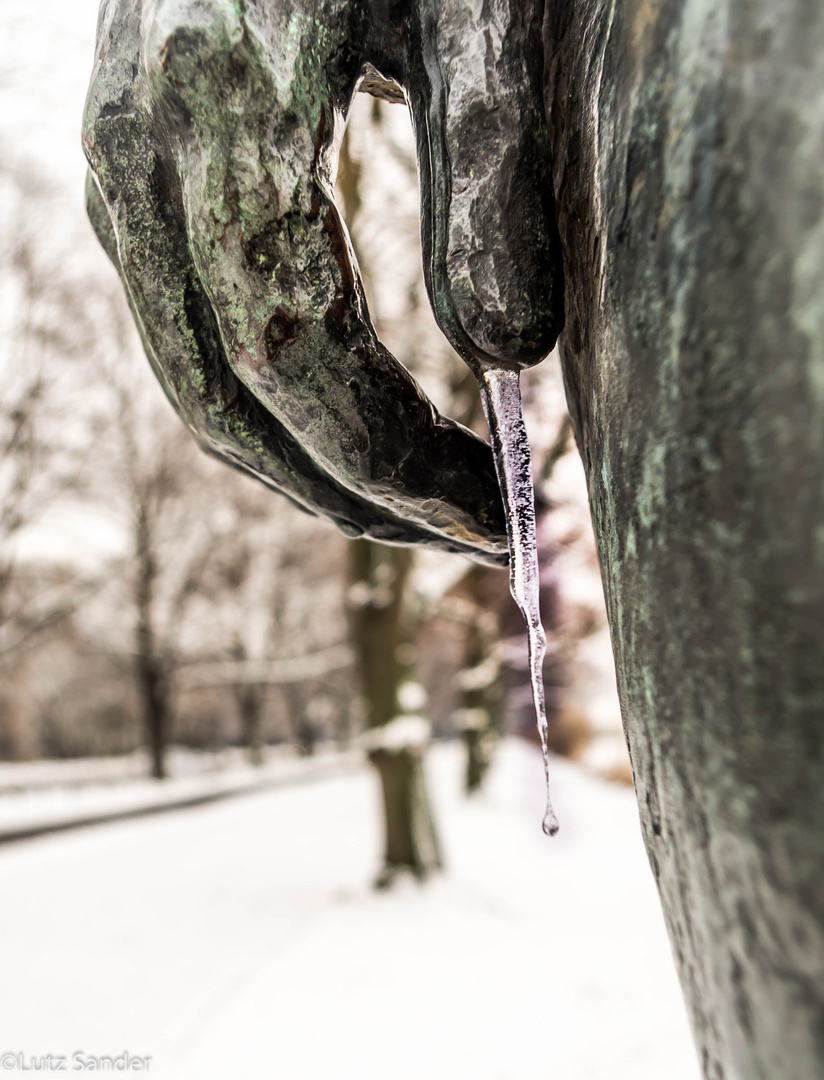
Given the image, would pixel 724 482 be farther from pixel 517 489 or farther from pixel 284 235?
pixel 284 235

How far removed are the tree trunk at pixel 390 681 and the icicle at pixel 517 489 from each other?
246 inches

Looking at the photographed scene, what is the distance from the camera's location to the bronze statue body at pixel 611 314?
26.0 inches

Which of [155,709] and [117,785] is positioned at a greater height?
[155,709]

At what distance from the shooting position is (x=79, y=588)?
1427cm

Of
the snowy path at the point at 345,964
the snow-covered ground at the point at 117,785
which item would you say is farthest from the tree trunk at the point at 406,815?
the snow-covered ground at the point at 117,785

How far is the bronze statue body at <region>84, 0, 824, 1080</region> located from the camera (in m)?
0.66

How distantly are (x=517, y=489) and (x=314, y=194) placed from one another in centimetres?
46

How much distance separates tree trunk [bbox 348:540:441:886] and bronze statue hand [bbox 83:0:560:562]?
632cm

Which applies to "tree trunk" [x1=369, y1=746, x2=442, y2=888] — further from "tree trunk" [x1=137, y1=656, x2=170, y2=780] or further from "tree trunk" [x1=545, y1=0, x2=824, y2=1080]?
"tree trunk" [x1=137, y1=656, x2=170, y2=780]

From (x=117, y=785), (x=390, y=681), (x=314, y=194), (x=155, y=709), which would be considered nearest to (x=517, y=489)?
(x=314, y=194)

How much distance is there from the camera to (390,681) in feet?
25.4

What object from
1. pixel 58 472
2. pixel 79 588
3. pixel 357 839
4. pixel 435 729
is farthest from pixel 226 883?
pixel 435 729

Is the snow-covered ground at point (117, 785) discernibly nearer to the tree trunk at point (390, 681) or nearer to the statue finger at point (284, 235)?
the tree trunk at point (390, 681)

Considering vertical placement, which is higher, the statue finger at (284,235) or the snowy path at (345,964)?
the statue finger at (284,235)
